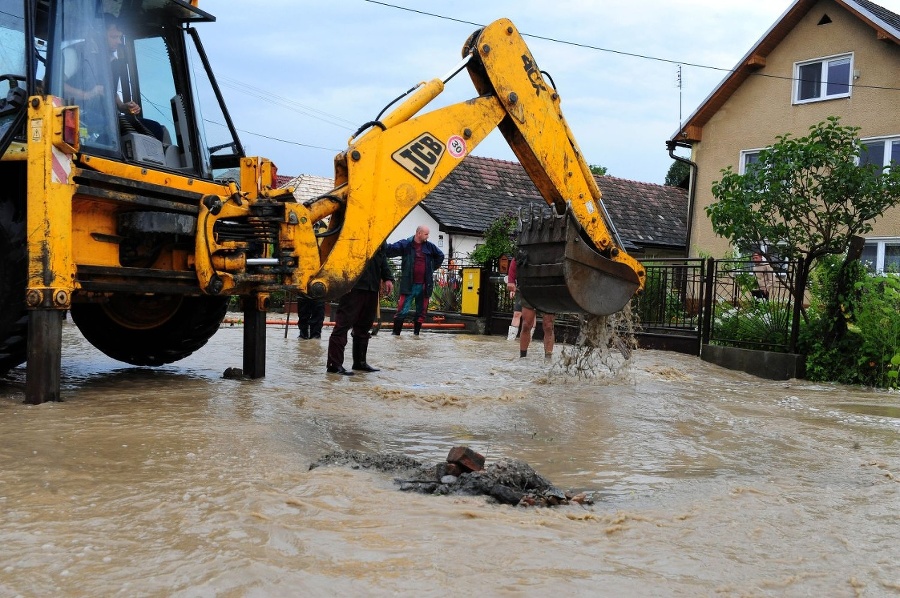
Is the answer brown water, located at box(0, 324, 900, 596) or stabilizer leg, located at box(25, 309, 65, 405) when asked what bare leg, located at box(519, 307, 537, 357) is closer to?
brown water, located at box(0, 324, 900, 596)

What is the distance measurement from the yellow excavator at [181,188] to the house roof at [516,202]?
18.8 meters

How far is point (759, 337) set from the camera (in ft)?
38.1

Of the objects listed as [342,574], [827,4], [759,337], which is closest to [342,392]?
[342,574]

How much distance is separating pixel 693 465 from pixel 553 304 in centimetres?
287

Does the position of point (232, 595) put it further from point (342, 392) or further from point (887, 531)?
point (342, 392)

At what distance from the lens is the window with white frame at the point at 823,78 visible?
20.1 meters

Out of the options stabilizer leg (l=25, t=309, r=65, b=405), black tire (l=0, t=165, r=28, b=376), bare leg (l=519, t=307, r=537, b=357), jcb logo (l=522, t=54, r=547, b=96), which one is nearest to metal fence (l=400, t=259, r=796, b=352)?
bare leg (l=519, t=307, r=537, b=357)

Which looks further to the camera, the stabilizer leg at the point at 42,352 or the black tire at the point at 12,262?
the black tire at the point at 12,262

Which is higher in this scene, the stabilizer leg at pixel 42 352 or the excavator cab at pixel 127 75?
the excavator cab at pixel 127 75

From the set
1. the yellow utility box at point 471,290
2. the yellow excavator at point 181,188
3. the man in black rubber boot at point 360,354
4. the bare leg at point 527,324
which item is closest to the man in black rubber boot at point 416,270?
the yellow utility box at point 471,290

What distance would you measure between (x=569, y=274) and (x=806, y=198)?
184 inches

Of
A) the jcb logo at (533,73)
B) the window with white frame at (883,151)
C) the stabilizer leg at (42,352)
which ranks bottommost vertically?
the stabilizer leg at (42,352)

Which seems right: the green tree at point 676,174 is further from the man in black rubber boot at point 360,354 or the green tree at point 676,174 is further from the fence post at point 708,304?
the man in black rubber boot at point 360,354

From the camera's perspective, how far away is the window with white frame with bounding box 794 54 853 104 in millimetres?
20141
